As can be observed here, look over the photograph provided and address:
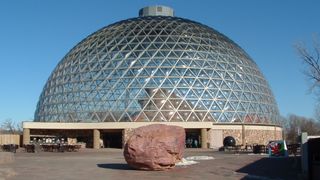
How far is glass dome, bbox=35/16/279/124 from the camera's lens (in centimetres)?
6266

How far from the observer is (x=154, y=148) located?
25.8m

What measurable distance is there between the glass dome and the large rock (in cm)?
3460

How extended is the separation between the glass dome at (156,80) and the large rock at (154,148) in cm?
3460

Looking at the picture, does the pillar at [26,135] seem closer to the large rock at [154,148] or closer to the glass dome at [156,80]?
the glass dome at [156,80]

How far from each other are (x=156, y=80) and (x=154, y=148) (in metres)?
38.0

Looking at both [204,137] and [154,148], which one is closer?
[154,148]

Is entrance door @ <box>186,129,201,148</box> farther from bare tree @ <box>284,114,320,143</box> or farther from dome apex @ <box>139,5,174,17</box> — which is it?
bare tree @ <box>284,114,320,143</box>

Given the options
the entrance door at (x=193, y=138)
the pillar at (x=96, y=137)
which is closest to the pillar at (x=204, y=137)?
the entrance door at (x=193, y=138)

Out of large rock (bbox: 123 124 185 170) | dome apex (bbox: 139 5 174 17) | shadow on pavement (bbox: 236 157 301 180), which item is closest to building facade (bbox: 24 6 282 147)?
dome apex (bbox: 139 5 174 17)

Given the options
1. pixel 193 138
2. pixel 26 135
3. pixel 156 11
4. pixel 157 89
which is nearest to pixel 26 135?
pixel 26 135

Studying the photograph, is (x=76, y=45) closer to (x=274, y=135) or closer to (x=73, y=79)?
(x=73, y=79)

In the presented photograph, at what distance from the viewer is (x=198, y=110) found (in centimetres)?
6262

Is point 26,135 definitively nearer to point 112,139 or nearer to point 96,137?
point 96,137

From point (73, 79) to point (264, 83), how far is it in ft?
92.5
